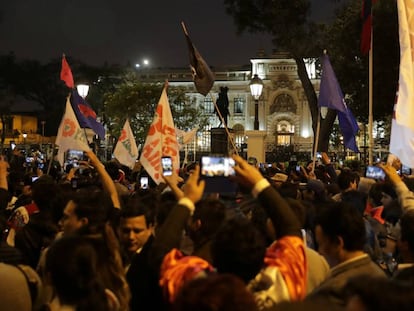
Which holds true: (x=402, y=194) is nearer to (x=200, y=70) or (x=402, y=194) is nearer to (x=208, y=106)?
(x=200, y=70)

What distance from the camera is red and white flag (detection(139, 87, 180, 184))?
8852mm

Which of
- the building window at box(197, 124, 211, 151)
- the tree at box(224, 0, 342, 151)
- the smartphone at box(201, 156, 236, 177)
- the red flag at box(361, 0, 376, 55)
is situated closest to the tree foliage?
the tree at box(224, 0, 342, 151)

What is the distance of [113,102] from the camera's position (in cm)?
5062

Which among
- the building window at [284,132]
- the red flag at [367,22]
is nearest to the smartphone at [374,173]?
the red flag at [367,22]

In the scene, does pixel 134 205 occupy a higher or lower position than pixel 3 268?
higher

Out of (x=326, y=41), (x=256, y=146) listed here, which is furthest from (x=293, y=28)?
(x=256, y=146)

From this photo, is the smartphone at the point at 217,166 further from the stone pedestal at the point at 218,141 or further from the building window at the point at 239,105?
the building window at the point at 239,105

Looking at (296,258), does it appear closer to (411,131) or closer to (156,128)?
(411,131)

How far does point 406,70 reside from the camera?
7.75 m

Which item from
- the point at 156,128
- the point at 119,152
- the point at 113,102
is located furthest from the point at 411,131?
the point at 113,102

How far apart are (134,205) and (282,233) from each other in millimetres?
1371

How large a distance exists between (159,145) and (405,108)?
3.65m

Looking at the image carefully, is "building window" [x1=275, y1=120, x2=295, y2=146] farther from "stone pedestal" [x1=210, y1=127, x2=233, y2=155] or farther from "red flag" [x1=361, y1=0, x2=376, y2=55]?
"red flag" [x1=361, y1=0, x2=376, y2=55]

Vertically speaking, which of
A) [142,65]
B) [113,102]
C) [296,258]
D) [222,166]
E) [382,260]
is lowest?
[382,260]
